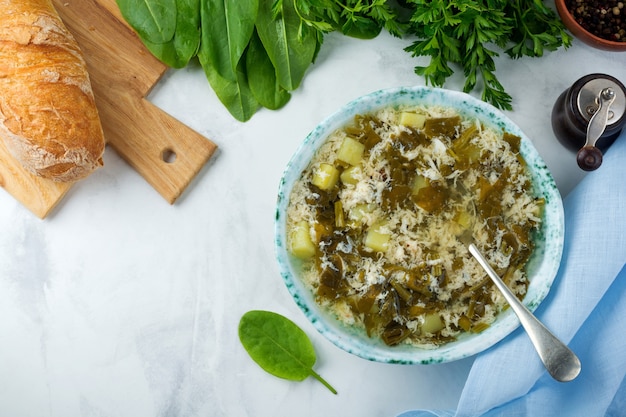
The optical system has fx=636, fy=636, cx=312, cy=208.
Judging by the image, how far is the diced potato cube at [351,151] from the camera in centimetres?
231

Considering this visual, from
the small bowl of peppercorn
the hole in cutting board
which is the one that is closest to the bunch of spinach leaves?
the hole in cutting board

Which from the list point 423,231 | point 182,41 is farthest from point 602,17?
point 182,41

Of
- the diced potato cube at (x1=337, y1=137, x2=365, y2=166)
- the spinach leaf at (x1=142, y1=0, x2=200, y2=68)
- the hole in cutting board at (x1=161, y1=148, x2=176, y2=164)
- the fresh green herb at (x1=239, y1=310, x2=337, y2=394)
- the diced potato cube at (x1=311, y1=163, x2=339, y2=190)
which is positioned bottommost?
the fresh green herb at (x1=239, y1=310, x2=337, y2=394)

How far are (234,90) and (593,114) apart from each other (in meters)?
1.34

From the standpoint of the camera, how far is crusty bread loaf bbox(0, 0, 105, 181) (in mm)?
2285

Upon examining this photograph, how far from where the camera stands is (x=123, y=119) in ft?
8.32

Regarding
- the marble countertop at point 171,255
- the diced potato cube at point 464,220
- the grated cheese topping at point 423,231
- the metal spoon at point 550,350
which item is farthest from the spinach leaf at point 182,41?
the metal spoon at point 550,350

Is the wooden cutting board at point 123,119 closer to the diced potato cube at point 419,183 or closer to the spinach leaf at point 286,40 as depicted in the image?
the spinach leaf at point 286,40

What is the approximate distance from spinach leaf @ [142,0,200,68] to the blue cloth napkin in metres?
1.57

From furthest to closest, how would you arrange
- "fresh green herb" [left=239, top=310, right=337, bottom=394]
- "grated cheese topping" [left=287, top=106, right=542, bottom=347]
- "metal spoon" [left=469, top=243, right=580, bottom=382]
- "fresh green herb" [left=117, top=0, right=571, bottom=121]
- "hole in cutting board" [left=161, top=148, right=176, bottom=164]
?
"hole in cutting board" [left=161, top=148, right=176, bottom=164] → "fresh green herb" [left=239, top=310, right=337, bottom=394] → "fresh green herb" [left=117, top=0, right=571, bottom=121] → "grated cheese topping" [left=287, top=106, right=542, bottom=347] → "metal spoon" [left=469, top=243, right=580, bottom=382]

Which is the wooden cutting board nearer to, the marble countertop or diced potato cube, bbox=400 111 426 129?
the marble countertop

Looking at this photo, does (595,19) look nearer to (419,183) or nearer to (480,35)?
(480,35)

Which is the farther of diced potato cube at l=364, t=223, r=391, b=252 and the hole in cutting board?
the hole in cutting board

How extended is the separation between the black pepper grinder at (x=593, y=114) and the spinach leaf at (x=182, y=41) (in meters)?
1.43
